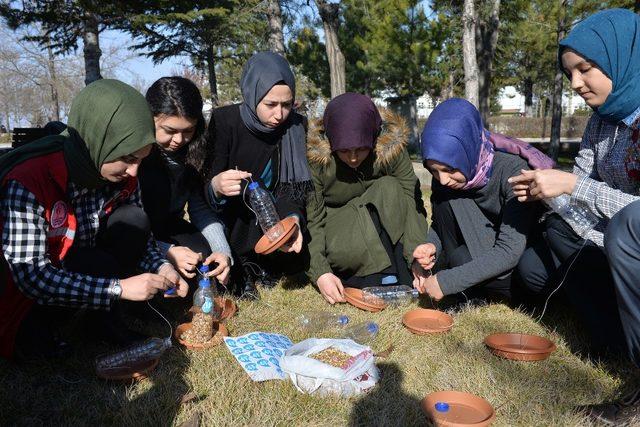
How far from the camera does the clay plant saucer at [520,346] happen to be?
246cm

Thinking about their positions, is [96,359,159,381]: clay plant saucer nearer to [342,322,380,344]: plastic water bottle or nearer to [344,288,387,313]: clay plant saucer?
[342,322,380,344]: plastic water bottle

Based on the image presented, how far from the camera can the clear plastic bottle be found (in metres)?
2.44

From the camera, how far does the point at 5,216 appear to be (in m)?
2.13

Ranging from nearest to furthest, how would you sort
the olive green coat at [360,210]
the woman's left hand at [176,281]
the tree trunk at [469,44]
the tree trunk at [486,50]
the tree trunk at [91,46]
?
the woman's left hand at [176,281], the olive green coat at [360,210], the tree trunk at [469,44], the tree trunk at [91,46], the tree trunk at [486,50]

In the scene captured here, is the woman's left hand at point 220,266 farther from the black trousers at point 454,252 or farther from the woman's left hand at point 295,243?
the black trousers at point 454,252

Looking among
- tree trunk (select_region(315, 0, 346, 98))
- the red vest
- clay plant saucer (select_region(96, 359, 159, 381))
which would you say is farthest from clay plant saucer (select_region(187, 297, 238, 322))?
tree trunk (select_region(315, 0, 346, 98))

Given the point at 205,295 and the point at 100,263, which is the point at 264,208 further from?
the point at 100,263

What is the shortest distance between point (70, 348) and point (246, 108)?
64.9 inches

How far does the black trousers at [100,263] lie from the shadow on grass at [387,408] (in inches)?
49.3

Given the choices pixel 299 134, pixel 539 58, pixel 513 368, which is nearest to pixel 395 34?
pixel 539 58

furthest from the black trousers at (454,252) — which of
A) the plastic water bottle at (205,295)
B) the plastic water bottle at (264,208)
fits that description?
the plastic water bottle at (205,295)

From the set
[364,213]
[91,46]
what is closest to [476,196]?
[364,213]

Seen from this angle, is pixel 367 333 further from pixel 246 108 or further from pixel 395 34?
pixel 395 34

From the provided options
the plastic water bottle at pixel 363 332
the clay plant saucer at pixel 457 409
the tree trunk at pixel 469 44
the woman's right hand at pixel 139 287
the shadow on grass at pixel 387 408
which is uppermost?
the tree trunk at pixel 469 44
